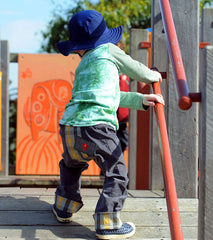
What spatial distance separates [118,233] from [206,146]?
0.81m

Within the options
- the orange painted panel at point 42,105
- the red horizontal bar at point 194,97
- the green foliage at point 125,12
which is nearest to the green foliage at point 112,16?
the green foliage at point 125,12

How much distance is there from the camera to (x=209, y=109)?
4.52ft

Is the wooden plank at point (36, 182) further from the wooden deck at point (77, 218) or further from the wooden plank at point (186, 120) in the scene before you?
the wooden plank at point (186, 120)

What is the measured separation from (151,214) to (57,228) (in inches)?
23.2

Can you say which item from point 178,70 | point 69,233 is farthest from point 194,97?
point 69,233

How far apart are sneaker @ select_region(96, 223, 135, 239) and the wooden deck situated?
37 mm

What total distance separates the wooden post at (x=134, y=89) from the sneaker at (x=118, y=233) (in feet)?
7.02

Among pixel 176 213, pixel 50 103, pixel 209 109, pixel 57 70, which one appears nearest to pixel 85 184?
pixel 50 103

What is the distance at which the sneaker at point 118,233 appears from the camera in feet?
6.34

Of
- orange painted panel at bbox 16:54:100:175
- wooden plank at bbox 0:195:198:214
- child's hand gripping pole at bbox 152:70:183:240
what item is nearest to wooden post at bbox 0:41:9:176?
orange painted panel at bbox 16:54:100:175

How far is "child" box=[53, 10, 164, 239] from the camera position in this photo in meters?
1.97

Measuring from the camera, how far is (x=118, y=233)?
1.97 metres

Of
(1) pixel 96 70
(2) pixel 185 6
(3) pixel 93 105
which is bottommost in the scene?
(3) pixel 93 105

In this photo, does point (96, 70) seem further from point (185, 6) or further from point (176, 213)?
point (185, 6)
